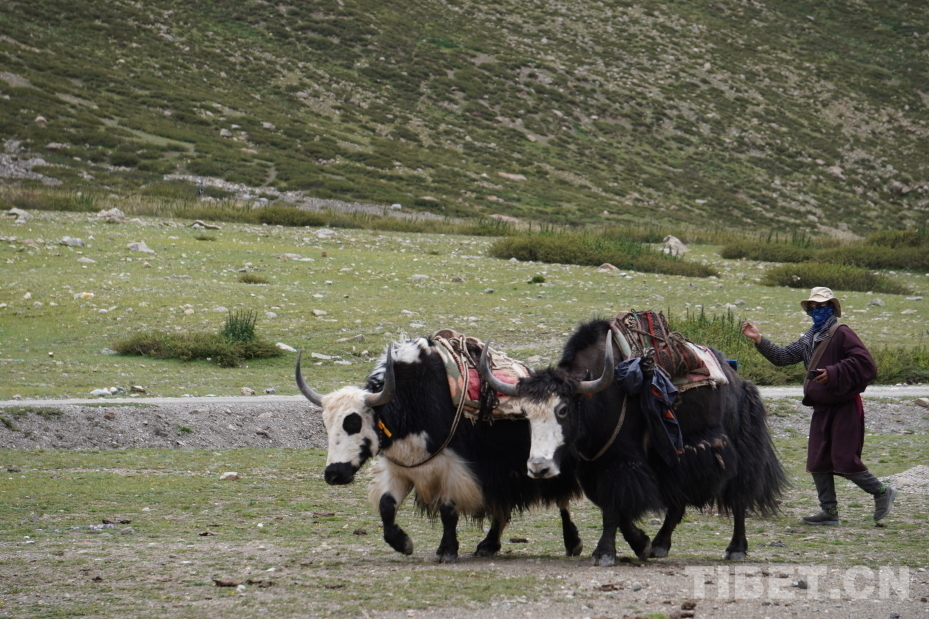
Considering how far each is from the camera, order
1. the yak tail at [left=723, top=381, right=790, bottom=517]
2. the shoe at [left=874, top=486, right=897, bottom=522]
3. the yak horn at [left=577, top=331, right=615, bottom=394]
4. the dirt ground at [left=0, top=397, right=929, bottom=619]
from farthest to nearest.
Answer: the shoe at [left=874, top=486, right=897, bottom=522]
the yak tail at [left=723, top=381, right=790, bottom=517]
the yak horn at [left=577, top=331, right=615, bottom=394]
the dirt ground at [left=0, top=397, right=929, bottom=619]

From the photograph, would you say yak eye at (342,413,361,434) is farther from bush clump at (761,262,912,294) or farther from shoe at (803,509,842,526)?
bush clump at (761,262,912,294)

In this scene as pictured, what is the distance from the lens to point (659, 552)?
6.40 meters

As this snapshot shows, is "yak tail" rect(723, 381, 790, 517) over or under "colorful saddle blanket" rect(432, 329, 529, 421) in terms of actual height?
under

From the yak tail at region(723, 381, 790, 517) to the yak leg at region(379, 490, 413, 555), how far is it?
219 centimetres

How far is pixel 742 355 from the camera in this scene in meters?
13.8

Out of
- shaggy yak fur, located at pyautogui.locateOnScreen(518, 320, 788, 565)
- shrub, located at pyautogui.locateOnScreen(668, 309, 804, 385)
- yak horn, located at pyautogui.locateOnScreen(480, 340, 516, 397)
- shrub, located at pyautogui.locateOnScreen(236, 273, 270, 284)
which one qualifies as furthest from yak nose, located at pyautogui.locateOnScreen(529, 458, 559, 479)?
shrub, located at pyautogui.locateOnScreen(236, 273, 270, 284)

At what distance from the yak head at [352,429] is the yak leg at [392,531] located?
0.27m

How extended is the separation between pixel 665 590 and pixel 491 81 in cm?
5039

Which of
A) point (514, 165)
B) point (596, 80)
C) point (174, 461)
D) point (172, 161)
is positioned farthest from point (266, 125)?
point (174, 461)

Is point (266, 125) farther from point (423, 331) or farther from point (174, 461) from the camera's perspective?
point (174, 461)

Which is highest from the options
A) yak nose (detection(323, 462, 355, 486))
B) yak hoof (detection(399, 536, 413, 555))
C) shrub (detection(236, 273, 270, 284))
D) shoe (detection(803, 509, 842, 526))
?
shrub (detection(236, 273, 270, 284))

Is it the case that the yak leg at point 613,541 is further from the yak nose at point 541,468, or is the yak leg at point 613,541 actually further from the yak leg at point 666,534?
the yak nose at point 541,468

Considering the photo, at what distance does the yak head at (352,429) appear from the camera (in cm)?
621

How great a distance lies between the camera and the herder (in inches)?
288
